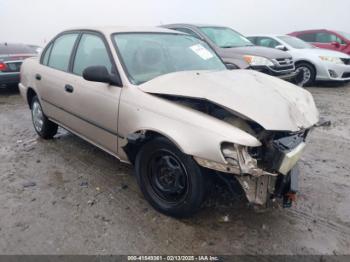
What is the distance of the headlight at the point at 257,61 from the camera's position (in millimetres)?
6844

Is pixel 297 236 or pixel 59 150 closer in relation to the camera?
pixel 297 236

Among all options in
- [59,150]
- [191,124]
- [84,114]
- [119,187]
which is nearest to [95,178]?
[119,187]

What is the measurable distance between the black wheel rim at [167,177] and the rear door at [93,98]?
0.53 meters

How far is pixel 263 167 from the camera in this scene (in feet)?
7.78

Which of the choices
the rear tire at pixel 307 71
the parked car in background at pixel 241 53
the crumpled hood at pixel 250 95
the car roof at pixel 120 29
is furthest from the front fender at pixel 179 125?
the rear tire at pixel 307 71

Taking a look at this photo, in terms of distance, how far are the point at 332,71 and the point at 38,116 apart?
297 inches

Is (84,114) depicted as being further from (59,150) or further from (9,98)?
(9,98)

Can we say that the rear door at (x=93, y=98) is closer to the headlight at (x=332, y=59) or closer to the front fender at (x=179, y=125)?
the front fender at (x=179, y=125)

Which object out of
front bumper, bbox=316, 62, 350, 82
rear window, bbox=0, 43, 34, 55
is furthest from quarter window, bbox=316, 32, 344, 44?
rear window, bbox=0, 43, 34, 55

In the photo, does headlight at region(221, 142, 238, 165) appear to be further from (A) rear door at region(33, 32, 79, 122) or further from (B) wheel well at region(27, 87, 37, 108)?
(B) wheel well at region(27, 87, 37, 108)

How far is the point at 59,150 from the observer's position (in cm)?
431

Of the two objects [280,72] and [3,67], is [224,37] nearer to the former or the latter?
[280,72]

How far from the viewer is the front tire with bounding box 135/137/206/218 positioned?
2.48m

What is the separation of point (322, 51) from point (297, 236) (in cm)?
785
